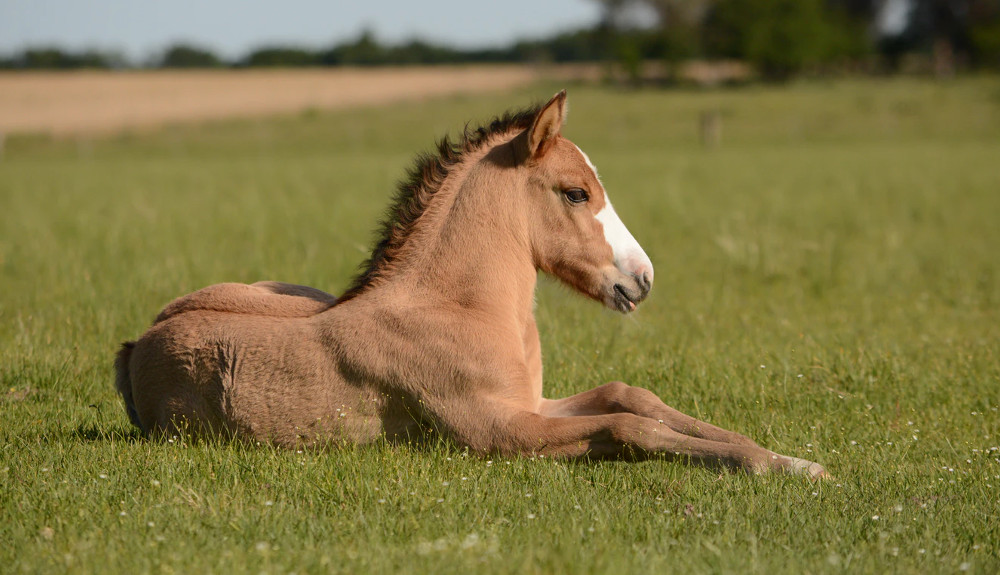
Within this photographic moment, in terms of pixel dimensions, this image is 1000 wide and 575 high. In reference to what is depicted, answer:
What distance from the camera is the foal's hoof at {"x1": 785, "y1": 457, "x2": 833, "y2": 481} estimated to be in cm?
472

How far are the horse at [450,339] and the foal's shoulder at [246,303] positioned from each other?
0.01 metres

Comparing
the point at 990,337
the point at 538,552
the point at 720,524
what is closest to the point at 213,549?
the point at 538,552

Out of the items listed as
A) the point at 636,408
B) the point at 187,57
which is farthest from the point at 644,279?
the point at 187,57

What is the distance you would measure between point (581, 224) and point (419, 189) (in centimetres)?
94

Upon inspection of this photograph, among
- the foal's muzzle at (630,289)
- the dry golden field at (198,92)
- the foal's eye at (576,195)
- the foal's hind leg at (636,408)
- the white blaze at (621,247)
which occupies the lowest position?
the dry golden field at (198,92)

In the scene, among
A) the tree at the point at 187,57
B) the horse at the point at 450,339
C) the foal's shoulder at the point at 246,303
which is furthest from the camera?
the tree at the point at 187,57

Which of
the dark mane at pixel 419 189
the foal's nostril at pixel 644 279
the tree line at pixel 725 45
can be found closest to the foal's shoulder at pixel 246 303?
the dark mane at pixel 419 189

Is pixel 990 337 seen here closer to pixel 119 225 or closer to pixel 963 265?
pixel 963 265

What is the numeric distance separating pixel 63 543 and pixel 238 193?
55.8 ft

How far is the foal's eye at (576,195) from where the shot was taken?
530 cm

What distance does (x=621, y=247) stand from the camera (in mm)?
5328

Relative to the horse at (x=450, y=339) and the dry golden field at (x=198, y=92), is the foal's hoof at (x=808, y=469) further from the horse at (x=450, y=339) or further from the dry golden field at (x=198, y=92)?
the dry golden field at (x=198, y=92)

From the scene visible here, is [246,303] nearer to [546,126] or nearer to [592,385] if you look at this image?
[546,126]

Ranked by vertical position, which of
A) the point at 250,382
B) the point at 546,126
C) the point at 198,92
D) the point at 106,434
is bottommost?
the point at 198,92
